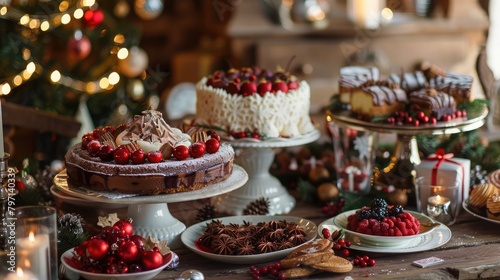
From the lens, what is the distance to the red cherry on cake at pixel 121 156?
5.84 feet

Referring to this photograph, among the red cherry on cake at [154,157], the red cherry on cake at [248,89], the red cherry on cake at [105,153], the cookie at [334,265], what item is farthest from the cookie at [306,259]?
the red cherry on cake at [248,89]

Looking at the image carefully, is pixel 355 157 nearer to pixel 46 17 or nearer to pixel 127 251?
pixel 127 251

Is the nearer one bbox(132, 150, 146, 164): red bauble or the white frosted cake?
bbox(132, 150, 146, 164): red bauble

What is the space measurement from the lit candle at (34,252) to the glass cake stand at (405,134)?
1.09 m

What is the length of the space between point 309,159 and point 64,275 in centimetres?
117

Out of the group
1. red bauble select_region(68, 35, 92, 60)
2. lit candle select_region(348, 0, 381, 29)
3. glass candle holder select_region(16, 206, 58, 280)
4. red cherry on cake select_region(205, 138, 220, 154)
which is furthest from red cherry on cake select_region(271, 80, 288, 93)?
lit candle select_region(348, 0, 381, 29)

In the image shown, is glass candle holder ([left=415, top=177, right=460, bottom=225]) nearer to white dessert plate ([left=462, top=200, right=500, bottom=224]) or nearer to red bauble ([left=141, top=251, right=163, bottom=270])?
white dessert plate ([left=462, top=200, right=500, bottom=224])

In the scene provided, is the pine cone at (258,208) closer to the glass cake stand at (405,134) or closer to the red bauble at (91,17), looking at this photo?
the glass cake stand at (405,134)

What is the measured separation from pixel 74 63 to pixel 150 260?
2410 mm

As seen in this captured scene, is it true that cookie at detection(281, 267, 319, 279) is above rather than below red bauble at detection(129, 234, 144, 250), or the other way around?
below

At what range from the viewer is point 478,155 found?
8.46ft

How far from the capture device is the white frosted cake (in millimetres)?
2176

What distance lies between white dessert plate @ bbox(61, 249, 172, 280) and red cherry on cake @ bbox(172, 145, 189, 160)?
26 cm

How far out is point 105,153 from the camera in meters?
1.81
